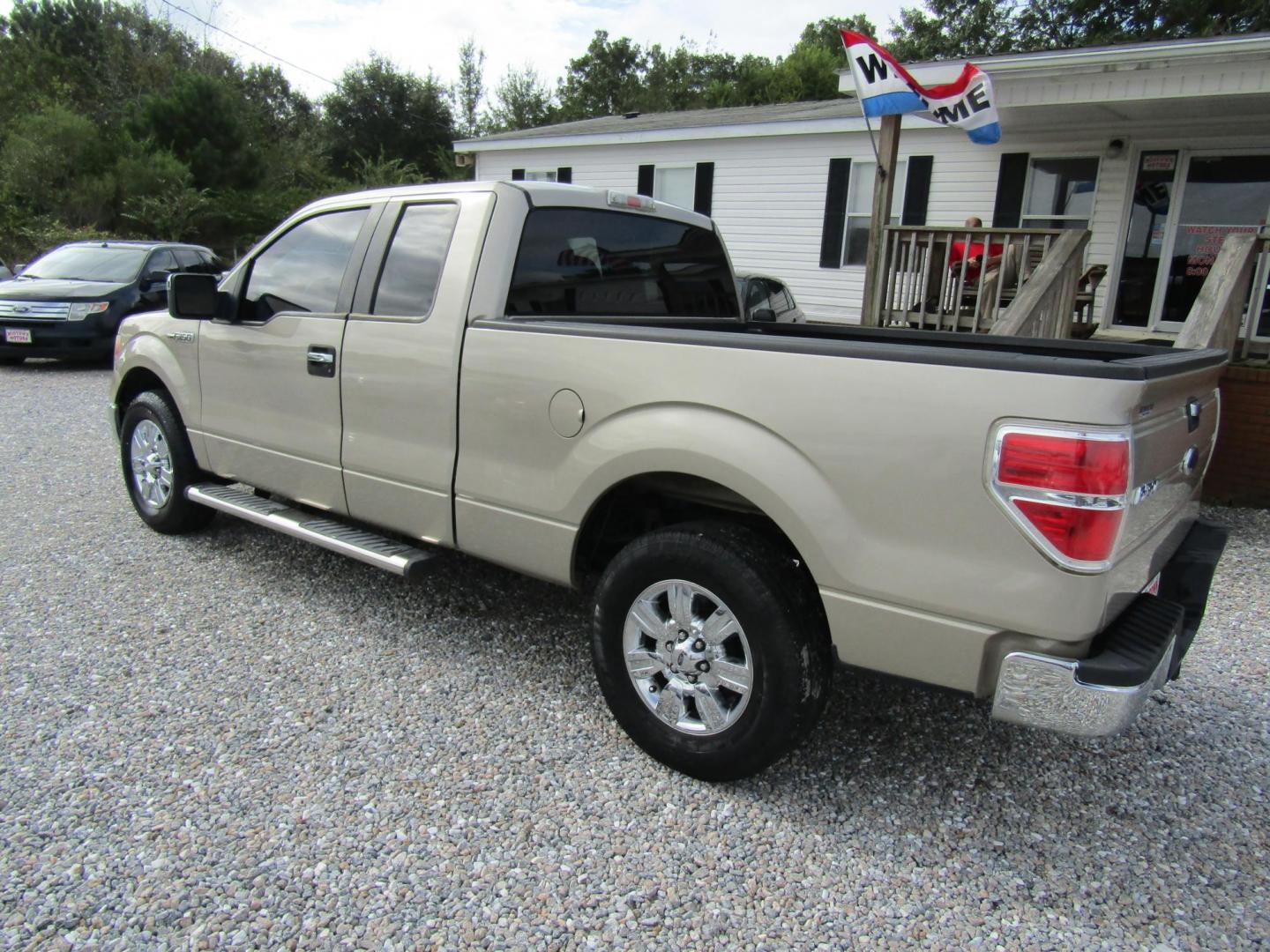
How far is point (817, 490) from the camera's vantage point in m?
2.34

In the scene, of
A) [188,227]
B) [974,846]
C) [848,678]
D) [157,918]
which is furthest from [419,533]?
[188,227]

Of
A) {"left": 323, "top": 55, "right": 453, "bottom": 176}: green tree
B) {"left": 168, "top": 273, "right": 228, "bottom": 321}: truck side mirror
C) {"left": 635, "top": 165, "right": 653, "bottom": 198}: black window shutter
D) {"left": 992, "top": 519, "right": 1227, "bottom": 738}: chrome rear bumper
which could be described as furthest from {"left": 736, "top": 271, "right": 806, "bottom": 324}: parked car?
{"left": 323, "top": 55, "right": 453, "bottom": 176}: green tree

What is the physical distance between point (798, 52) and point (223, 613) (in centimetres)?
4950

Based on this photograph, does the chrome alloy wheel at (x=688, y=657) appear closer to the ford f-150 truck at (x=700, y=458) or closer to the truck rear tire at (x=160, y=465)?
the ford f-150 truck at (x=700, y=458)

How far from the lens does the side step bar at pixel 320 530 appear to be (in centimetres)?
345

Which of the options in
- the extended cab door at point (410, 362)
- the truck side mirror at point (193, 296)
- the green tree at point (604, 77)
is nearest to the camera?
the extended cab door at point (410, 362)

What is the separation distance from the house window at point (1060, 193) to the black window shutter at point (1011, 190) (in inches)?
3.0

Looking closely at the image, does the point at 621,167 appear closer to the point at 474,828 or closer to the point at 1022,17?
the point at 474,828

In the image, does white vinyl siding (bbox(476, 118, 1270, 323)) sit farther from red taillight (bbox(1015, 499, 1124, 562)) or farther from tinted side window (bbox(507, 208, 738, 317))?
red taillight (bbox(1015, 499, 1124, 562))

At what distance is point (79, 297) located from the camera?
35.7 feet

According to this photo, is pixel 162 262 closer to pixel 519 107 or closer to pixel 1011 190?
pixel 1011 190

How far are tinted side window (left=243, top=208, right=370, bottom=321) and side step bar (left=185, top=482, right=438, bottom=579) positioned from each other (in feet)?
3.03

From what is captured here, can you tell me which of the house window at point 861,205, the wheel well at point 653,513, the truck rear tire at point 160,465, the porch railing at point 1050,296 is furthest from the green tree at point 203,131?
the wheel well at point 653,513

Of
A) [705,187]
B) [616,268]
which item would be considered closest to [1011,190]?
[705,187]
